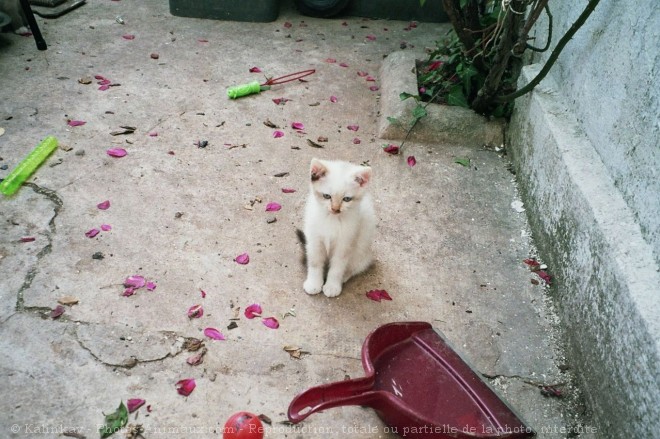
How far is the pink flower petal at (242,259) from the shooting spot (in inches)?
107

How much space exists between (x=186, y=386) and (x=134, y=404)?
212 mm

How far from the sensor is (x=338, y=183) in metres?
2.26

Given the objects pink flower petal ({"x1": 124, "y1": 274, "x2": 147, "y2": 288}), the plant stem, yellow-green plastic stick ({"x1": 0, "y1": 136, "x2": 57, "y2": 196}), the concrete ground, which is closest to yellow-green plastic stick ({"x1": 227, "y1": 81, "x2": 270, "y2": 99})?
the concrete ground

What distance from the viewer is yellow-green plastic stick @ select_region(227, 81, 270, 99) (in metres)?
4.19

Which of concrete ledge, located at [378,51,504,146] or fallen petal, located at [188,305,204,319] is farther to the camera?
concrete ledge, located at [378,51,504,146]

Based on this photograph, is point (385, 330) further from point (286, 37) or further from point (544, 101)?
point (286, 37)

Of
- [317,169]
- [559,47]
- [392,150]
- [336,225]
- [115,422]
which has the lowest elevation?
[115,422]

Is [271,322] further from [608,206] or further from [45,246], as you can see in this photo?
[608,206]

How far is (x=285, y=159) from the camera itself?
357 centimetres

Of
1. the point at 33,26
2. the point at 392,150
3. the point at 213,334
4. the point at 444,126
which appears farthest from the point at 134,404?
the point at 33,26

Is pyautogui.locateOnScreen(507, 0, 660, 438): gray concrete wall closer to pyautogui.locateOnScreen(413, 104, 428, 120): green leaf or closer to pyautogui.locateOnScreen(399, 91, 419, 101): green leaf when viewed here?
pyautogui.locateOnScreen(413, 104, 428, 120): green leaf

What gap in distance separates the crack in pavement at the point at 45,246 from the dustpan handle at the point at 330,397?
1536 mm

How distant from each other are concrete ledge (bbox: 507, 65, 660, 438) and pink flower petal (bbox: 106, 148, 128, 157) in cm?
282

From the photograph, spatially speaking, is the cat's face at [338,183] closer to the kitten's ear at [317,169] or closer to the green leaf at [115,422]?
the kitten's ear at [317,169]
